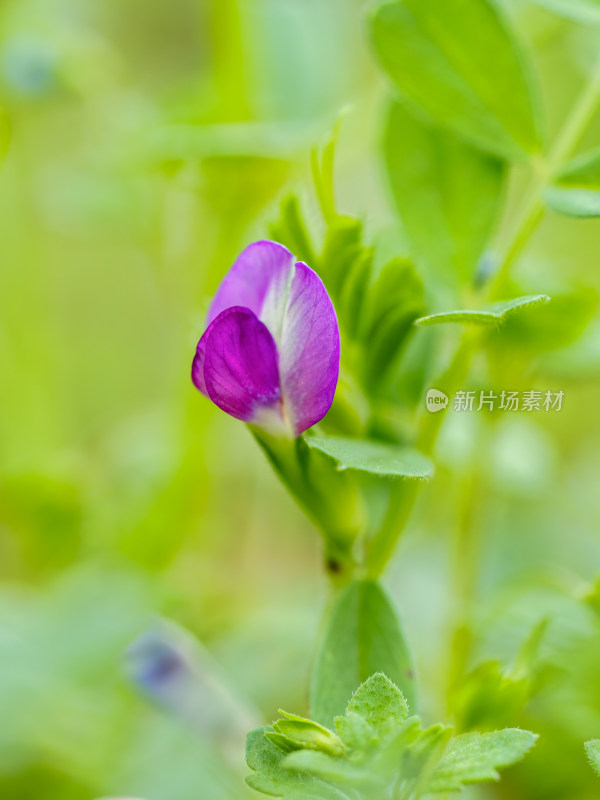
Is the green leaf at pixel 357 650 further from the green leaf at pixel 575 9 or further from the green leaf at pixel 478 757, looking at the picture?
the green leaf at pixel 575 9

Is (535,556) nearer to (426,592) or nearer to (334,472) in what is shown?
(426,592)

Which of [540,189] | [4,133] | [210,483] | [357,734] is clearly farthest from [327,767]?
[4,133]

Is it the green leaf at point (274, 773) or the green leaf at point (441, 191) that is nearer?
the green leaf at point (274, 773)

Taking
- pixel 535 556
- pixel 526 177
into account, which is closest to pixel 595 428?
pixel 535 556

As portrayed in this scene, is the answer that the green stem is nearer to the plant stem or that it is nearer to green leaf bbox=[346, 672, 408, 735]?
the plant stem

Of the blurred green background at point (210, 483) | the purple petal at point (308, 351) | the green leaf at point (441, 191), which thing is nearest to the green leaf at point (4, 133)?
the blurred green background at point (210, 483)

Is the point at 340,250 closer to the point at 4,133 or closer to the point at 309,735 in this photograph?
the point at 309,735

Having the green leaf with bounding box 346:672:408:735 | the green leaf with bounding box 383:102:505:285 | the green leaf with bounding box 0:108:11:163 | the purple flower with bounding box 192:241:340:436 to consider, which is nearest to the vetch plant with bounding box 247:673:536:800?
the green leaf with bounding box 346:672:408:735
